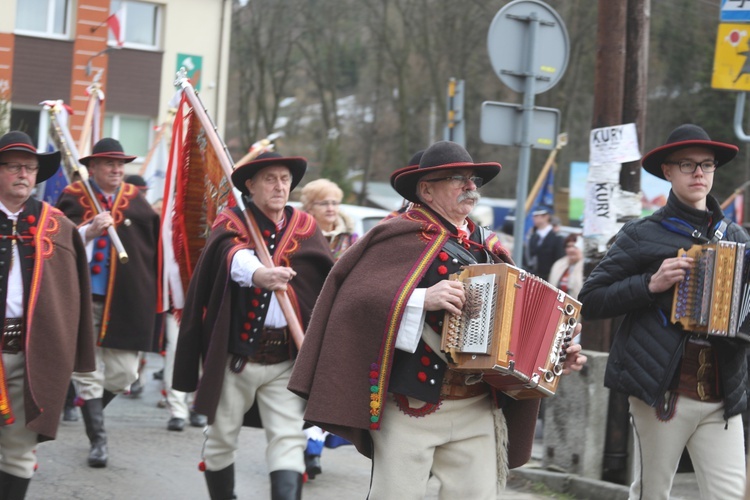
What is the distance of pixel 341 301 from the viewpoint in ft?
16.1

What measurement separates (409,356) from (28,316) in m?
2.19

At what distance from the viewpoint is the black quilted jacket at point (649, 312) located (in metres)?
5.34

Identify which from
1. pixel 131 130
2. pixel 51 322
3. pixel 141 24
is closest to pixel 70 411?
pixel 51 322

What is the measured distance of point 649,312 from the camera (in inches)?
217

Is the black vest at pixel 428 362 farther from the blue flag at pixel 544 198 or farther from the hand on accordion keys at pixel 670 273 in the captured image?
the blue flag at pixel 544 198

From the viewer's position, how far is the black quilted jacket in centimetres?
534

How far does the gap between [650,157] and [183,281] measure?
116 inches

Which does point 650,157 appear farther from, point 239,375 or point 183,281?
point 183,281

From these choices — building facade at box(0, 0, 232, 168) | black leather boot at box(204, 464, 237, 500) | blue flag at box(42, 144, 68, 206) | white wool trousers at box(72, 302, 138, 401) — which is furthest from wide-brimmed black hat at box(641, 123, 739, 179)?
building facade at box(0, 0, 232, 168)

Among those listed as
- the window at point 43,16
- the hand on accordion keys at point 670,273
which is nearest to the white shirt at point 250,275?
the hand on accordion keys at point 670,273

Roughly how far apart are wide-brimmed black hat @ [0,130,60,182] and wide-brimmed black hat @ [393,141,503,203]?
212 centimetres

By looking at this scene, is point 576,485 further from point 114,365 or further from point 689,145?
point 114,365

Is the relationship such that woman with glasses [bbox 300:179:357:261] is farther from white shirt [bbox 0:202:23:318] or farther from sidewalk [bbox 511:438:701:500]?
white shirt [bbox 0:202:23:318]

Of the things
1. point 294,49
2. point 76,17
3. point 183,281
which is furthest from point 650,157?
point 294,49
